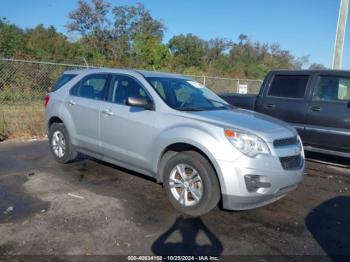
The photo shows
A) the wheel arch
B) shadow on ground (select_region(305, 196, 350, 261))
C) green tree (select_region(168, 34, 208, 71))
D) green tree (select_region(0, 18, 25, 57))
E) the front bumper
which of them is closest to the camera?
shadow on ground (select_region(305, 196, 350, 261))

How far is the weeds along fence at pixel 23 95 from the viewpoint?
30.5 feet

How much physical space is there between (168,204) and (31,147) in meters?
4.73

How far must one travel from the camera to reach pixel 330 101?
21.6 ft

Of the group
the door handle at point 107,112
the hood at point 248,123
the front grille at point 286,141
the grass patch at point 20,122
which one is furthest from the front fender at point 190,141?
the grass patch at point 20,122

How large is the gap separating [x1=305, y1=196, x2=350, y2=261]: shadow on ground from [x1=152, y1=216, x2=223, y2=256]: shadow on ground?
119 cm

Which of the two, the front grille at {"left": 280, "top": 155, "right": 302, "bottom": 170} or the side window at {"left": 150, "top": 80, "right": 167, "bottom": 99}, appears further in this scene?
the side window at {"left": 150, "top": 80, "right": 167, "bottom": 99}

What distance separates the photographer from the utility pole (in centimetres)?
967

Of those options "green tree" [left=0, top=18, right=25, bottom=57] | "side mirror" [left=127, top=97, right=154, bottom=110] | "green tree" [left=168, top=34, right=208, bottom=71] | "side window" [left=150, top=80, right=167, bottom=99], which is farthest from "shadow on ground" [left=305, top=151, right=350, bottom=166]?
"green tree" [left=168, top=34, right=208, bottom=71]

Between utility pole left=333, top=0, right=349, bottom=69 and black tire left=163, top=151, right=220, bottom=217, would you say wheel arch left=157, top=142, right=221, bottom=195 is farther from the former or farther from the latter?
utility pole left=333, top=0, right=349, bottom=69

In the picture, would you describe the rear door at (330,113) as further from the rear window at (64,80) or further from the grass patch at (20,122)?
the grass patch at (20,122)

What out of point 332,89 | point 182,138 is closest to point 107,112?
point 182,138

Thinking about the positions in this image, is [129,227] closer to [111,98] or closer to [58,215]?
[58,215]

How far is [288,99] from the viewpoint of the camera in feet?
Result: 23.6

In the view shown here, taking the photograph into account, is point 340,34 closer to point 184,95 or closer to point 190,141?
point 184,95
